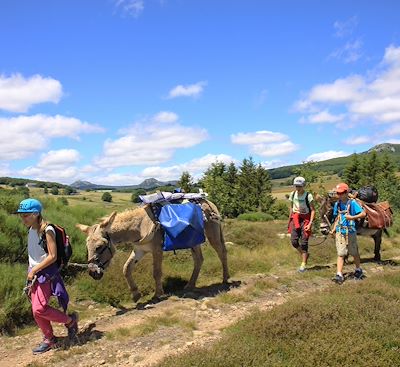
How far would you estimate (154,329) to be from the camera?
6.57m

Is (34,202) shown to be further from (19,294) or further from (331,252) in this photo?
(331,252)

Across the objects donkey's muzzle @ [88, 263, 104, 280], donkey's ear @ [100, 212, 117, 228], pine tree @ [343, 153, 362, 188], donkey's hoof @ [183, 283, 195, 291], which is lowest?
donkey's hoof @ [183, 283, 195, 291]

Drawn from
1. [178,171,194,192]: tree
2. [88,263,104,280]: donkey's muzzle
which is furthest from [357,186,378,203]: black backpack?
[178,171,194,192]: tree

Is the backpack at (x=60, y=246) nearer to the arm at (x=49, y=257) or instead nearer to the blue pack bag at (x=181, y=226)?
the arm at (x=49, y=257)

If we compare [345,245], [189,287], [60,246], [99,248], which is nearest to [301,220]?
[345,245]

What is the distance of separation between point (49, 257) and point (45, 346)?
1.26 metres

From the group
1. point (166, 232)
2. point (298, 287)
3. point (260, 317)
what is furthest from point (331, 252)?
point (260, 317)

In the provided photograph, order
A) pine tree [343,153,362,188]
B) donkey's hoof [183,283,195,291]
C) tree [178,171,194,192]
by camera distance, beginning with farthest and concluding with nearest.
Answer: pine tree [343,153,362,188] < tree [178,171,194,192] < donkey's hoof [183,283,195,291]

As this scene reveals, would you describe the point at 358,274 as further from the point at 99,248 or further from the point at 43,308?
the point at 43,308

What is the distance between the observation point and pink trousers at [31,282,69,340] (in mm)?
5992

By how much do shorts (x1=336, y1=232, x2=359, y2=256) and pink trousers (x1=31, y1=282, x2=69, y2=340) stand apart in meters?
6.04

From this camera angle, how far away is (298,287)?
934 cm

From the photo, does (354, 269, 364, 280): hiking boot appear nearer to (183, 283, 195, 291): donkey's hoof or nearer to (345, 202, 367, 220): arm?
(345, 202, 367, 220): arm

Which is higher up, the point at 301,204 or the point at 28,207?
the point at 28,207
